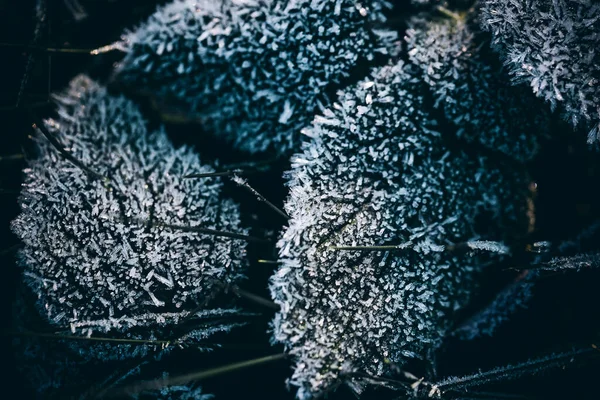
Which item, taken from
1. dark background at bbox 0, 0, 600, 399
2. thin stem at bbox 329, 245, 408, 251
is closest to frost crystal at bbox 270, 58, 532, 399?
thin stem at bbox 329, 245, 408, 251

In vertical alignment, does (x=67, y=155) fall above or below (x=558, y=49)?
below

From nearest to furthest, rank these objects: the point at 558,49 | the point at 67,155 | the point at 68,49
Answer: the point at 558,49 < the point at 67,155 < the point at 68,49

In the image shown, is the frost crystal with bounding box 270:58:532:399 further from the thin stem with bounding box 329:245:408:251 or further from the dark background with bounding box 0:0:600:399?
the dark background with bounding box 0:0:600:399

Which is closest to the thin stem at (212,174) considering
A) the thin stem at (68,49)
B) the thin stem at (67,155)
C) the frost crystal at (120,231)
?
the frost crystal at (120,231)

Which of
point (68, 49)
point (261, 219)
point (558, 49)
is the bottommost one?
point (261, 219)

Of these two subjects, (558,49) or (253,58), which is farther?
(253,58)

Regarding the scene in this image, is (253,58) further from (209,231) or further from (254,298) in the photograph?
(254,298)

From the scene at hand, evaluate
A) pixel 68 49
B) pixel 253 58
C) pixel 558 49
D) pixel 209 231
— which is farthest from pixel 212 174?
pixel 558 49
